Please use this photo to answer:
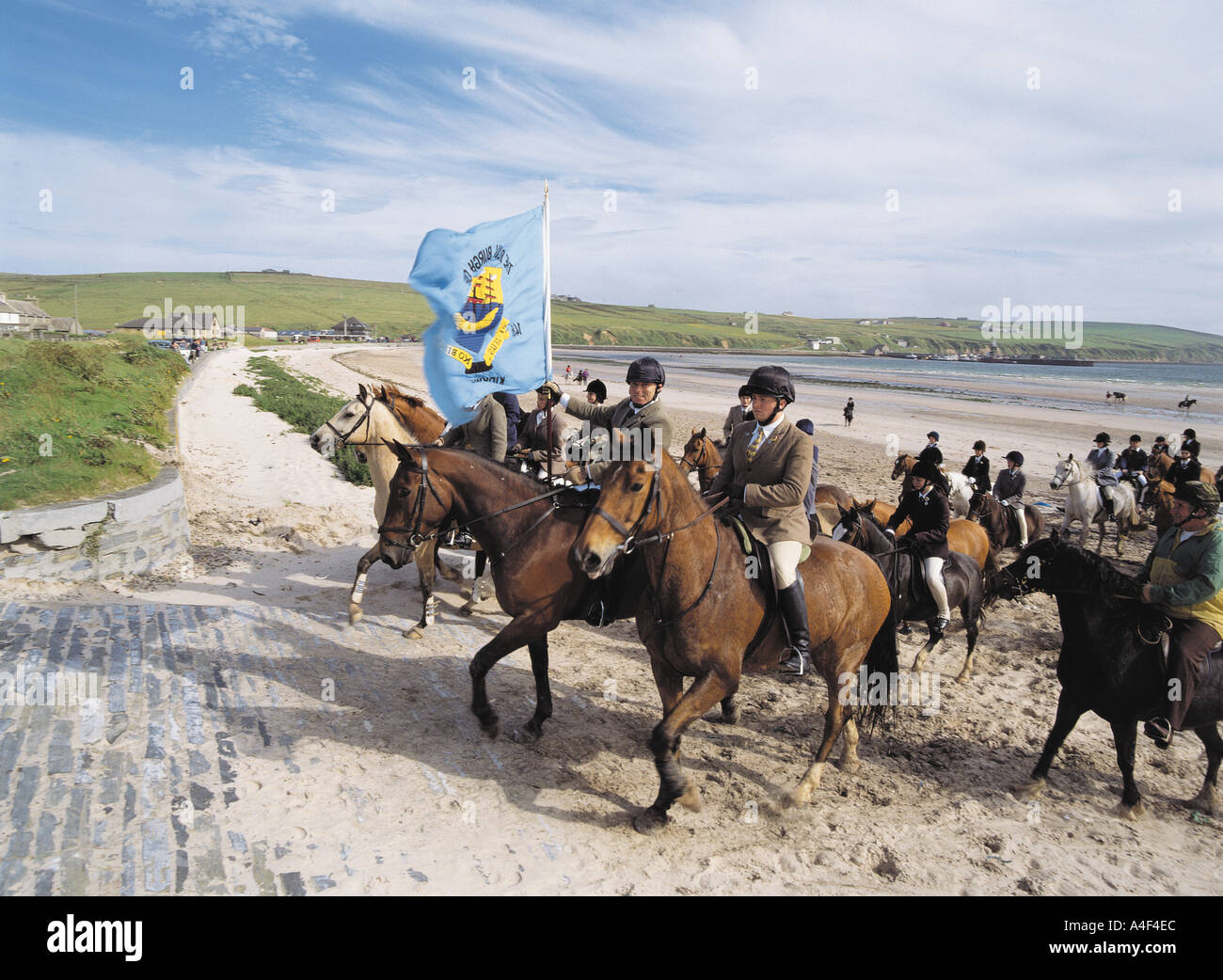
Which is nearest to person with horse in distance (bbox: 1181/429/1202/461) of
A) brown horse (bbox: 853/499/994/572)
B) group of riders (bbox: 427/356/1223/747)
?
brown horse (bbox: 853/499/994/572)

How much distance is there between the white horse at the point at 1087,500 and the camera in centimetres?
1448

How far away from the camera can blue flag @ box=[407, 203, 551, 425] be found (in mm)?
7945

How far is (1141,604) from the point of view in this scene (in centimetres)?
555

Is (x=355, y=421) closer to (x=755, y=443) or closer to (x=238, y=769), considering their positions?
(x=238, y=769)

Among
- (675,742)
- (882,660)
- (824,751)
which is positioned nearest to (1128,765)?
(882,660)

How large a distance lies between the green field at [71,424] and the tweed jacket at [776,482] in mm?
8864

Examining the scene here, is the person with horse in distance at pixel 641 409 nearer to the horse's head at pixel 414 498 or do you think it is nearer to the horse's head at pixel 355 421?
the horse's head at pixel 414 498

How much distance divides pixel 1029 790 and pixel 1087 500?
11118mm

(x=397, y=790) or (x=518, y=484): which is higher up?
(x=518, y=484)

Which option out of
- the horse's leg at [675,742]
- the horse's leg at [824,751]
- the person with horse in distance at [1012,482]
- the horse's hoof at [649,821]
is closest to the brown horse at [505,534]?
the horse's leg at [675,742]
